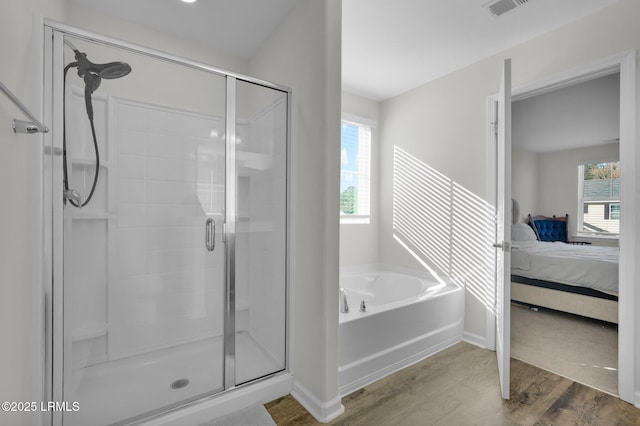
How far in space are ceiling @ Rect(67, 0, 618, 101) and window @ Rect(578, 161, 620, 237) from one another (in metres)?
4.70

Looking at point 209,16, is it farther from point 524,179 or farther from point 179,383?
point 524,179

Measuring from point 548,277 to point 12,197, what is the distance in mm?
4649

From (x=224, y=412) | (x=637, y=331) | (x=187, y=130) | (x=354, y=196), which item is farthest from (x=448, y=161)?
(x=224, y=412)

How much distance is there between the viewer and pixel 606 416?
1679mm

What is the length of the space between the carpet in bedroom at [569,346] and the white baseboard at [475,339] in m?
0.22

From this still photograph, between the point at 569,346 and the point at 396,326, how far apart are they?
5.59ft

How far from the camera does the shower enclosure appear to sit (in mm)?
1417

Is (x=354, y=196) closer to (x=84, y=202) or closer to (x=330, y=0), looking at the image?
(x=330, y=0)

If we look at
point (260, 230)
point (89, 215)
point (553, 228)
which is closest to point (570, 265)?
point (553, 228)

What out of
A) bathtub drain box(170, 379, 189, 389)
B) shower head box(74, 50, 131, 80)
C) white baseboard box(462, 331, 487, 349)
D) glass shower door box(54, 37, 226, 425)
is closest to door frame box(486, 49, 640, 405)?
white baseboard box(462, 331, 487, 349)

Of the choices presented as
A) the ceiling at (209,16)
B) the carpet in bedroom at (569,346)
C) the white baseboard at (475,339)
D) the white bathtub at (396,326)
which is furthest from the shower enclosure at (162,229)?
the carpet in bedroom at (569,346)

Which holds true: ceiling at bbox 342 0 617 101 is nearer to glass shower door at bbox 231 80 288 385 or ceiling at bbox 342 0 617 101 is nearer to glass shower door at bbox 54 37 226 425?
glass shower door at bbox 231 80 288 385

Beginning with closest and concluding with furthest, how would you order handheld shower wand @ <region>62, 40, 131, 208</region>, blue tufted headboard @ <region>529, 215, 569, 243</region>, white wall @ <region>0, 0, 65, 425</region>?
1. white wall @ <region>0, 0, 65, 425</region>
2. handheld shower wand @ <region>62, 40, 131, 208</region>
3. blue tufted headboard @ <region>529, 215, 569, 243</region>

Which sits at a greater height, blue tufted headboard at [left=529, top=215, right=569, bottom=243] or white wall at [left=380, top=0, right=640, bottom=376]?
white wall at [left=380, top=0, right=640, bottom=376]
